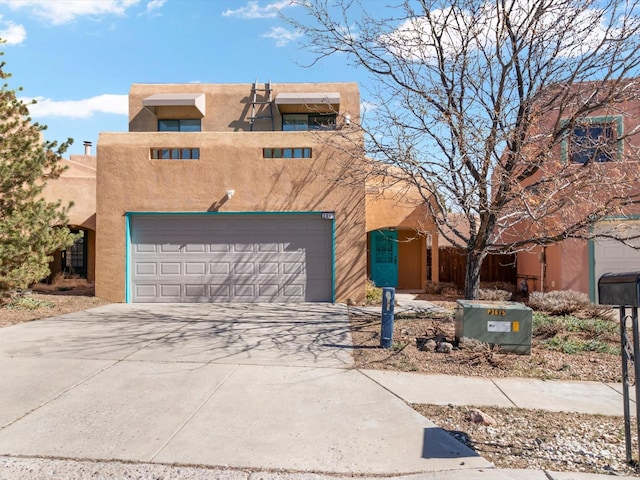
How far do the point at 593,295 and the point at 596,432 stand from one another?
10.9 m

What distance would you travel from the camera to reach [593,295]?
1445cm

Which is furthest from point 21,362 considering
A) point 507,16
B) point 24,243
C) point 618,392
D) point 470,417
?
point 507,16

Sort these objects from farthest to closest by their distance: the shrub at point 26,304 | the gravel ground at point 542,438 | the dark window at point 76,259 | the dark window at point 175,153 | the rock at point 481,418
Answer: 1. the dark window at point 76,259
2. the dark window at point 175,153
3. the shrub at point 26,304
4. the rock at point 481,418
5. the gravel ground at point 542,438

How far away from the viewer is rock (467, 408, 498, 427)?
196 inches

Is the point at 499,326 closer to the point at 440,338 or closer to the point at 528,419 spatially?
the point at 440,338

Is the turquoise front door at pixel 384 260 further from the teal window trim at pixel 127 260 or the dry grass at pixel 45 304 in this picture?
the dry grass at pixel 45 304

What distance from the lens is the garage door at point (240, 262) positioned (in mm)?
13844

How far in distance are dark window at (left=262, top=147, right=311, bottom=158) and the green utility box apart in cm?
746

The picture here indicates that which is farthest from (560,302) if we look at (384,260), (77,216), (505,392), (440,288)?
(77,216)

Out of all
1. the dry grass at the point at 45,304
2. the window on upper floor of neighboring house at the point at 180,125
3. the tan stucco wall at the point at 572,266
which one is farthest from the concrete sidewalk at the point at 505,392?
the window on upper floor of neighboring house at the point at 180,125

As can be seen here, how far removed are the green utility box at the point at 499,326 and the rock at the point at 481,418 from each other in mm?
2737

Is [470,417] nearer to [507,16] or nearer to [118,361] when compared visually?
[118,361]

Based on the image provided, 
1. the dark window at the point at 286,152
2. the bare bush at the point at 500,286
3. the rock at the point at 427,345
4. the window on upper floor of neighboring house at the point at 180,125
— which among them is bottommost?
the rock at the point at 427,345

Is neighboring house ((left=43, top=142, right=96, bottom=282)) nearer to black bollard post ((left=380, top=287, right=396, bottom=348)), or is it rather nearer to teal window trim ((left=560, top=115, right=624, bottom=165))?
black bollard post ((left=380, top=287, right=396, bottom=348))
